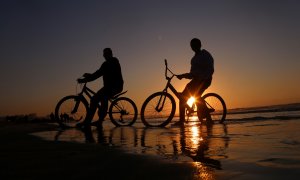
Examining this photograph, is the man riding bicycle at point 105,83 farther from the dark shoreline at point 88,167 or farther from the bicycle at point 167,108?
the dark shoreline at point 88,167

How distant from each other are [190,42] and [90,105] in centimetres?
344

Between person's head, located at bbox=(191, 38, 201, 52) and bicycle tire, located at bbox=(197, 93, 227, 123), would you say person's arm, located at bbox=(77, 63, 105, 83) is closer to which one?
person's head, located at bbox=(191, 38, 201, 52)

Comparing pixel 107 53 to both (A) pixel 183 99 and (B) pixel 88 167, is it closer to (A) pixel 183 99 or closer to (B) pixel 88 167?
(A) pixel 183 99

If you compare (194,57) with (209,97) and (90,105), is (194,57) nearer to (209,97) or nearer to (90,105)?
(209,97)

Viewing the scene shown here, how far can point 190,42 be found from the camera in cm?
1012

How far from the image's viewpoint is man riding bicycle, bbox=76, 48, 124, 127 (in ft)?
34.1

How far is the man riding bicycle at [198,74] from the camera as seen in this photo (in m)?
10.1

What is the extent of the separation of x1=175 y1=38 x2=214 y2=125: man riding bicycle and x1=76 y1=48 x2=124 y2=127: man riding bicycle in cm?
192

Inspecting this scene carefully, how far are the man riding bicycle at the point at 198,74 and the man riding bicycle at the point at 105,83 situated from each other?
6.29 ft

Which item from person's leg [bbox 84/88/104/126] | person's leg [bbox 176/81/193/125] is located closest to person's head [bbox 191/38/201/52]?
person's leg [bbox 176/81/193/125]

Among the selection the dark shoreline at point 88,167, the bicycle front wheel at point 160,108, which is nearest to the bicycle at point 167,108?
the bicycle front wheel at point 160,108

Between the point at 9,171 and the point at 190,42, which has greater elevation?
the point at 190,42

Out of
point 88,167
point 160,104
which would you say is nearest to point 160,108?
point 160,104

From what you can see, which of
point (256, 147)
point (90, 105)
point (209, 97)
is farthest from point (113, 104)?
point (256, 147)
